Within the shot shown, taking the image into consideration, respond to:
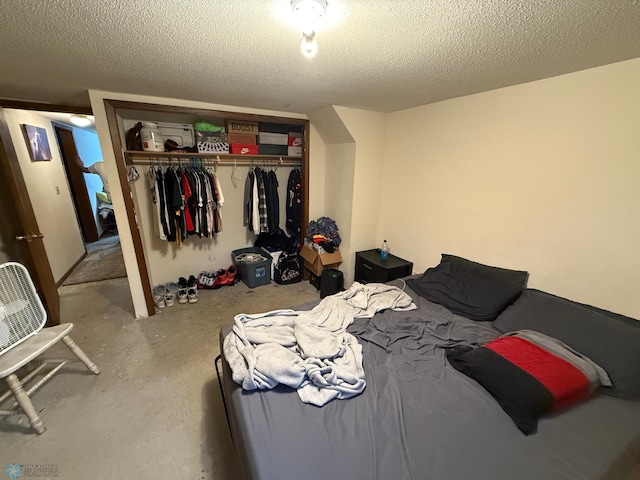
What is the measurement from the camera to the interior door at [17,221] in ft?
6.64

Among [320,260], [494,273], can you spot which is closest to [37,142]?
[320,260]

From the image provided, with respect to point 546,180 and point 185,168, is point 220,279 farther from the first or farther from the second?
point 546,180

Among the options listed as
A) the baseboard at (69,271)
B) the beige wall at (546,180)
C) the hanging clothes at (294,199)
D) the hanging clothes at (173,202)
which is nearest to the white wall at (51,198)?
the baseboard at (69,271)

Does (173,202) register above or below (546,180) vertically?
below

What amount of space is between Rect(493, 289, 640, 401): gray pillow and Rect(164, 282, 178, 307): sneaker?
303 cm

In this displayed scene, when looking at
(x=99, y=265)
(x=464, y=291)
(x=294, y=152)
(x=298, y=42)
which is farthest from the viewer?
(x=99, y=265)

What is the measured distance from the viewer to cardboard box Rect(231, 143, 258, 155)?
2918mm

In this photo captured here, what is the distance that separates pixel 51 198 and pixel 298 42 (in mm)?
3938

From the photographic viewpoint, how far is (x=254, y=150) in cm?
302

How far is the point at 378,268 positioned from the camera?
2.70 m

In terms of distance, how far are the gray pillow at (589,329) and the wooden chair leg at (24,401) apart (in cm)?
282

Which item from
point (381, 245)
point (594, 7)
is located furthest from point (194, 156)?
point (594, 7)

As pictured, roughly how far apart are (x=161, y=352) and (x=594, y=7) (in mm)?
3162

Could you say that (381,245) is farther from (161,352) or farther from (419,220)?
(161,352)
